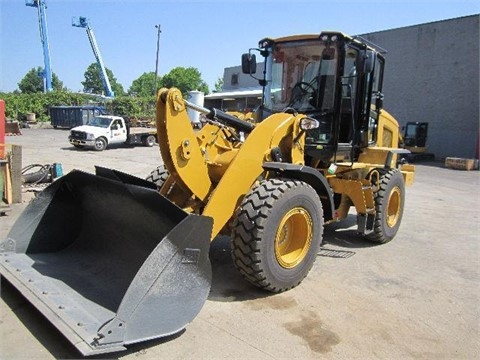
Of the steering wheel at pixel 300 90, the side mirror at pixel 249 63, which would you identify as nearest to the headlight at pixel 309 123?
the steering wheel at pixel 300 90

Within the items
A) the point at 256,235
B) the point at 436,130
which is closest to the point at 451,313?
the point at 256,235

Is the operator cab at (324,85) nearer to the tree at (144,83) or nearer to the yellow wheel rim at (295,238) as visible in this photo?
the yellow wheel rim at (295,238)

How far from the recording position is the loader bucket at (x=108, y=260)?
9.60 ft

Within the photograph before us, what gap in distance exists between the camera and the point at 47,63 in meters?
46.1

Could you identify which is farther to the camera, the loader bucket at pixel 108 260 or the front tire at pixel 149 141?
the front tire at pixel 149 141

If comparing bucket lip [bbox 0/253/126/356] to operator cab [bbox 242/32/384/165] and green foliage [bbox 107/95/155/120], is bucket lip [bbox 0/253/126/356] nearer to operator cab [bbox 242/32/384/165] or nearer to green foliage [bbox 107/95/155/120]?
operator cab [bbox 242/32/384/165]

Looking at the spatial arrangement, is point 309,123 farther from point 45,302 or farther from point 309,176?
point 45,302

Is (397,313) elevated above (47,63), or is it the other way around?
(47,63)

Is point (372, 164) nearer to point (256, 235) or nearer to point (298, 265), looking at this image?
point (298, 265)

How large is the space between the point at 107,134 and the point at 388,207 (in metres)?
16.6

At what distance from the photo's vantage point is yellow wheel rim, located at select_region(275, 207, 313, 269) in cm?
428

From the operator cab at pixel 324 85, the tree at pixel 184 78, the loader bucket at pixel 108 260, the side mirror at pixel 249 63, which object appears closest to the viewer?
the loader bucket at pixel 108 260

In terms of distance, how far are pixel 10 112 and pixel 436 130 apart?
3382 cm

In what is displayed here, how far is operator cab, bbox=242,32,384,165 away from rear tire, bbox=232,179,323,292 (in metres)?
1.16
